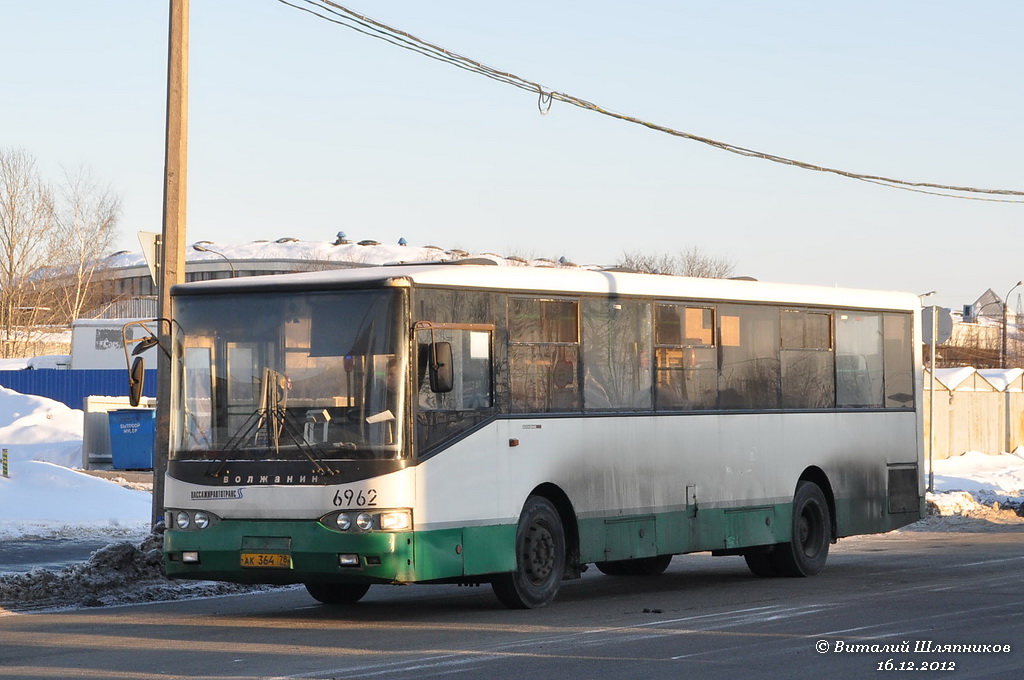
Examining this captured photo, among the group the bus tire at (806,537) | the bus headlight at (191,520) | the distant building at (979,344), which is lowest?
the bus tire at (806,537)

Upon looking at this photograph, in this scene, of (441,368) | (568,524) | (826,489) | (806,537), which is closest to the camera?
(441,368)

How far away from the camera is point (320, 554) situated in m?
11.6

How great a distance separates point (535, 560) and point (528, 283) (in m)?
2.38

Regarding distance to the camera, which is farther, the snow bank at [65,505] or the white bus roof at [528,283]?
the snow bank at [65,505]

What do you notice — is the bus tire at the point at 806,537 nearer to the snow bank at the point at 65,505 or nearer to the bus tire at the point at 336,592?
the bus tire at the point at 336,592

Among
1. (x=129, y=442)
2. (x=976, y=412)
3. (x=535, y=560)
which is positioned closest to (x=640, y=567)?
(x=535, y=560)

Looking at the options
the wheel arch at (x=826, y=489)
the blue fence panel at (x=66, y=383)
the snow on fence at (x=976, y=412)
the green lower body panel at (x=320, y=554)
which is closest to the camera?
the green lower body panel at (x=320, y=554)

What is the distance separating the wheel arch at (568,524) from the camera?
13172mm

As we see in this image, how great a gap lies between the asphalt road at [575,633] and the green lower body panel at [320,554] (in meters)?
0.42

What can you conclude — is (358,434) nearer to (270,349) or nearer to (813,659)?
(270,349)

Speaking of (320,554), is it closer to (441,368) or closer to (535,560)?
(441,368)

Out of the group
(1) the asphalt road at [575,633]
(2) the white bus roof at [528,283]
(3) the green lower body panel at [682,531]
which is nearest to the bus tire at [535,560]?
(1) the asphalt road at [575,633]

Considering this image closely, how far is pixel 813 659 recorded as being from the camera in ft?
32.4

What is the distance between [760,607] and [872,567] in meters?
4.82
